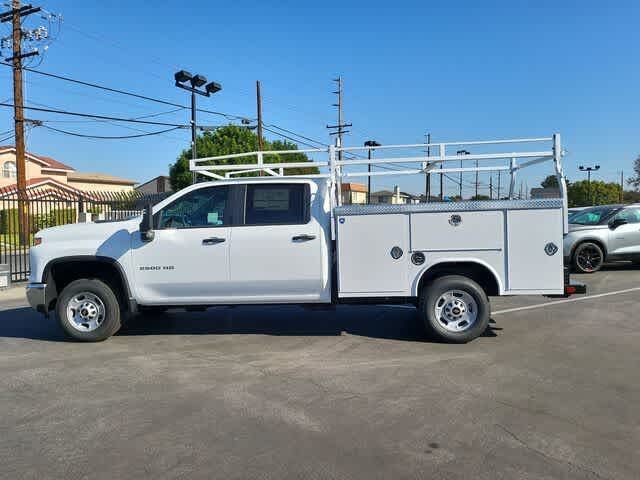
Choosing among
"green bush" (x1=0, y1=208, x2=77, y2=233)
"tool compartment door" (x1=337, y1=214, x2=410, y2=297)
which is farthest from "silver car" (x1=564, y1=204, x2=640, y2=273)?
"green bush" (x1=0, y1=208, x2=77, y2=233)

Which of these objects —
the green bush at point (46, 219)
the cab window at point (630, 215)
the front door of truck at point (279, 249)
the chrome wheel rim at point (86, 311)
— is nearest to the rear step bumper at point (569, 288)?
the front door of truck at point (279, 249)

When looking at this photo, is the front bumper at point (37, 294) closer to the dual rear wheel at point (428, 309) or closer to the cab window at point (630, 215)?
the dual rear wheel at point (428, 309)

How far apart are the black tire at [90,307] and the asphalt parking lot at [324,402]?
A: 0.18 metres

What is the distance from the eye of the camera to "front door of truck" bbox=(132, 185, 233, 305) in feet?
22.3

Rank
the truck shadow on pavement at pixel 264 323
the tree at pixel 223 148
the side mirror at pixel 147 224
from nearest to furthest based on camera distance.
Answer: the side mirror at pixel 147 224 → the truck shadow on pavement at pixel 264 323 → the tree at pixel 223 148

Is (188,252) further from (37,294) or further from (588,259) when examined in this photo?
(588,259)

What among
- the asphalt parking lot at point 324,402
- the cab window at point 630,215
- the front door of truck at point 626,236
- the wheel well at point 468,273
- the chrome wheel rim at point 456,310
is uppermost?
the cab window at point 630,215

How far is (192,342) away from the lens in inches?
277

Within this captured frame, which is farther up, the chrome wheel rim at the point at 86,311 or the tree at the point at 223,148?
the tree at the point at 223,148

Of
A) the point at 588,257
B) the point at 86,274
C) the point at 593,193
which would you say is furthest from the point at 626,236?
the point at 593,193

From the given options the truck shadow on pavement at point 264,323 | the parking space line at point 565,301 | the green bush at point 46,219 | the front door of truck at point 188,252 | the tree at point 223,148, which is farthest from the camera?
the tree at point 223,148

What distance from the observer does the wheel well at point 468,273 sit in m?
6.61

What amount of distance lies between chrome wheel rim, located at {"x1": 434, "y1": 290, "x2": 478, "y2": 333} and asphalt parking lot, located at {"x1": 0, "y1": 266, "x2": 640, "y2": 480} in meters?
0.26

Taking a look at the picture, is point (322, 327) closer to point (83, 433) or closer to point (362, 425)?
point (362, 425)
